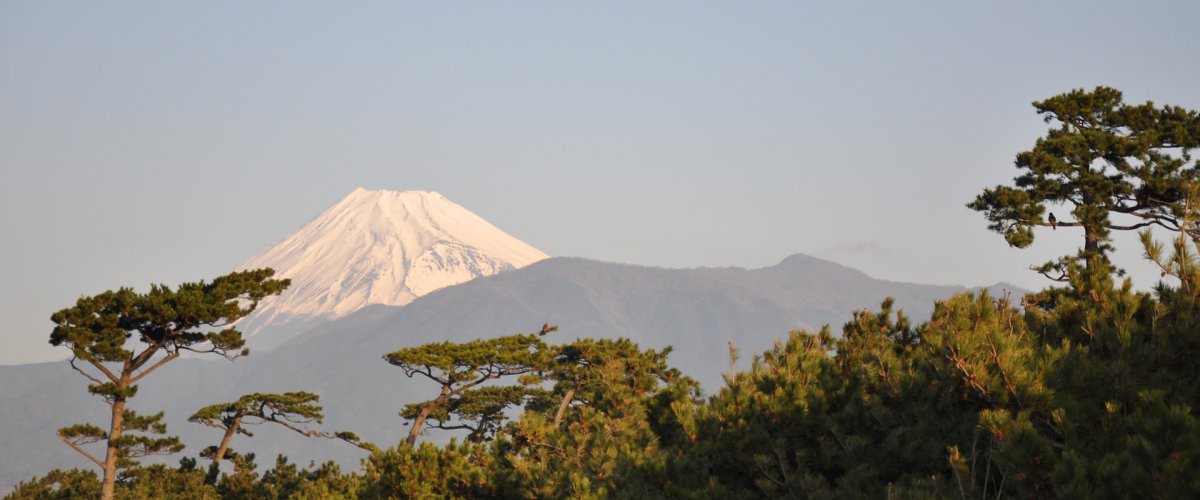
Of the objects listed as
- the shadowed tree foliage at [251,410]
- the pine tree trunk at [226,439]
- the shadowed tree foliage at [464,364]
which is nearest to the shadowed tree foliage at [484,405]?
the shadowed tree foliage at [464,364]

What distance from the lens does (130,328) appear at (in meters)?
34.2

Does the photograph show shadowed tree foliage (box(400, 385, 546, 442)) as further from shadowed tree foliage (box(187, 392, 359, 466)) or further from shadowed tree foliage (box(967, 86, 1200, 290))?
shadowed tree foliage (box(967, 86, 1200, 290))

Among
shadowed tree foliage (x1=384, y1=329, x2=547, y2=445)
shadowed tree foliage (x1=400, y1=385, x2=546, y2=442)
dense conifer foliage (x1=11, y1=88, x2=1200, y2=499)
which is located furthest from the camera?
shadowed tree foliage (x1=400, y1=385, x2=546, y2=442)

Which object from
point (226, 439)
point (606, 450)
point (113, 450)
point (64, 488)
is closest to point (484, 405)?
point (226, 439)

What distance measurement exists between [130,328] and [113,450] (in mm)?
3663

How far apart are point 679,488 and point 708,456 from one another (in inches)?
31.7

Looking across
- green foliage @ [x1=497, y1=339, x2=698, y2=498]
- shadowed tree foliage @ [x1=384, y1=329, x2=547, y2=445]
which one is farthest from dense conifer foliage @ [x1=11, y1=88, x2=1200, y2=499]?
shadowed tree foliage @ [x1=384, y1=329, x2=547, y2=445]

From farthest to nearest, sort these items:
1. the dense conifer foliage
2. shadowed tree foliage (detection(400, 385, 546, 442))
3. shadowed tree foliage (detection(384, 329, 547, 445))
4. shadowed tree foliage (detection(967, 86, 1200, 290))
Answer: shadowed tree foliage (detection(400, 385, 546, 442)), shadowed tree foliage (detection(384, 329, 547, 445)), shadowed tree foliage (detection(967, 86, 1200, 290)), the dense conifer foliage

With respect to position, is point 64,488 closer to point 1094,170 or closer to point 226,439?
point 226,439

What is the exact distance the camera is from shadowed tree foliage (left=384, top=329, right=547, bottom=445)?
43.6 m

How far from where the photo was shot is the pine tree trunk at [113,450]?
109 ft

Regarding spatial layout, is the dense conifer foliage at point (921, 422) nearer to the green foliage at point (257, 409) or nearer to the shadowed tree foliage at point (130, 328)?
the shadowed tree foliage at point (130, 328)

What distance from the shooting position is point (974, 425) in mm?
11125

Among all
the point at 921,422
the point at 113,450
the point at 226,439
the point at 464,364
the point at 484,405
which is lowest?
the point at 921,422
